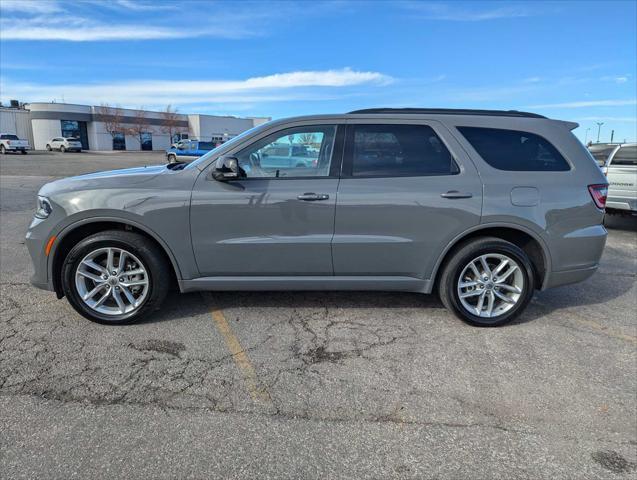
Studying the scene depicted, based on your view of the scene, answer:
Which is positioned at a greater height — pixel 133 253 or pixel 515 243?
pixel 515 243

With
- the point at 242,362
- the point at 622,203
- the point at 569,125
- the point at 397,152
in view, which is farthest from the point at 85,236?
the point at 622,203

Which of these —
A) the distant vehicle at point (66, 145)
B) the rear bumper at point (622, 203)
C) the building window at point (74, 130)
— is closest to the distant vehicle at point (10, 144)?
the distant vehicle at point (66, 145)

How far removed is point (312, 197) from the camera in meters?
3.73

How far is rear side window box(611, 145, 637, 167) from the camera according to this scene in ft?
27.8

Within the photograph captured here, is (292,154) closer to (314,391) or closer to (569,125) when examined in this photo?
(314,391)

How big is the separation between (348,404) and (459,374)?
0.93m

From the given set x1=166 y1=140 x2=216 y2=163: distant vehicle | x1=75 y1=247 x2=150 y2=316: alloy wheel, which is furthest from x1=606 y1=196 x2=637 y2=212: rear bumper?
x1=166 y1=140 x2=216 y2=163: distant vehicle

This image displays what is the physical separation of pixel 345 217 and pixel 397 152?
0.76 m

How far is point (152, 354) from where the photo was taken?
134 inches

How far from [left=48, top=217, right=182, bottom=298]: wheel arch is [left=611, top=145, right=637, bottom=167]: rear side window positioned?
873 centimetres

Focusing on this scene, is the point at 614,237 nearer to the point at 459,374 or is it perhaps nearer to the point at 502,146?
the point at 502,146

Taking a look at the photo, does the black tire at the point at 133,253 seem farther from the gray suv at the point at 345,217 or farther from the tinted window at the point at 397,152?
the tinted window at the point at 397,152

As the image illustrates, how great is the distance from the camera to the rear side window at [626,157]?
8.47 metres

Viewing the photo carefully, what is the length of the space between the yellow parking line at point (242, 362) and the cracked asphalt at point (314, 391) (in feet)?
0.05
